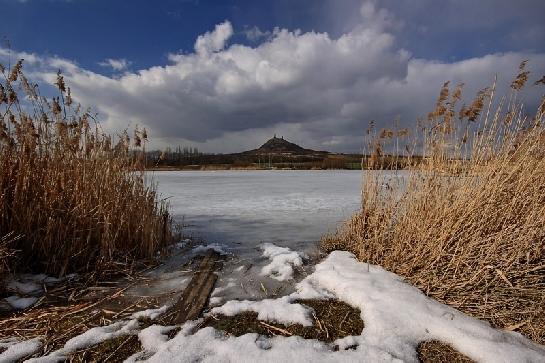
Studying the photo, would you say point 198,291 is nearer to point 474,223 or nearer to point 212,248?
point 212,248

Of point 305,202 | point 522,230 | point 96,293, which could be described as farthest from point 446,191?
point 305,202

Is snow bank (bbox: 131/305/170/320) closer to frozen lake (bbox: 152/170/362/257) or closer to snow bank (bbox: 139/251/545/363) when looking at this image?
snow bank (bbox: 139/251/545/363)

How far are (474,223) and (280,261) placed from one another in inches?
72.5

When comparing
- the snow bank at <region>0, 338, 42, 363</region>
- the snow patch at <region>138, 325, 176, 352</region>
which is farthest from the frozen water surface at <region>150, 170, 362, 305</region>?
the snow bank at <region>0, 338, 42, 363</region>

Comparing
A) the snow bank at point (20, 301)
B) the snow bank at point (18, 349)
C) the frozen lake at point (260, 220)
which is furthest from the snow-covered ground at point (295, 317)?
the frozen lake at point (260, 220)

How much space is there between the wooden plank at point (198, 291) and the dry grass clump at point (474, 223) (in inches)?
61.3

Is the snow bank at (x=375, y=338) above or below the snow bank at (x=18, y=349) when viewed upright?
above

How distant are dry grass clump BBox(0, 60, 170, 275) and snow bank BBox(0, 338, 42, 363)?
2.92 feet

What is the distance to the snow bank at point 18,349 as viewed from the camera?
1.94 meters

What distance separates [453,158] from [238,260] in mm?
2528

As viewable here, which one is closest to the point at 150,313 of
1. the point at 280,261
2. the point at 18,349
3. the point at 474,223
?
the point at 18,349

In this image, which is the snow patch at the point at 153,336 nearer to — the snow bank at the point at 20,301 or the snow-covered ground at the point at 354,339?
the snow-covered ground at the point at 354,339

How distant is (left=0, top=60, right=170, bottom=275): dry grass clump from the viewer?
3143 millimetres

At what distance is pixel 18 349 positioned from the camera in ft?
6.64
